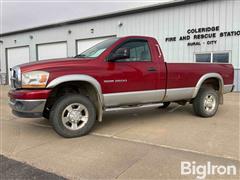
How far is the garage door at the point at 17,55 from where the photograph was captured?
2128cm

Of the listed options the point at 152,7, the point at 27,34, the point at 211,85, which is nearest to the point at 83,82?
the point at 211,85

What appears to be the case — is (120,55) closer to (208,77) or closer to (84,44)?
(208,77)

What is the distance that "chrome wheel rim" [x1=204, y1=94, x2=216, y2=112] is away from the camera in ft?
20.8

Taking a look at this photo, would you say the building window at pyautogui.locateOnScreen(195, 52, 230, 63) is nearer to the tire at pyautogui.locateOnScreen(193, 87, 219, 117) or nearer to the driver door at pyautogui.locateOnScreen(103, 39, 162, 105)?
the tire at pyautogui.locateOnScreen(193, 87, 219, 117)

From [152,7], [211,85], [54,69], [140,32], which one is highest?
[152,7]

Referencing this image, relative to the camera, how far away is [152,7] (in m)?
13.5

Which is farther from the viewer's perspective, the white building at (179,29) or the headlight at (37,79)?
the white building at (179,29)

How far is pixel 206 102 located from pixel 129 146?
299 centimetres

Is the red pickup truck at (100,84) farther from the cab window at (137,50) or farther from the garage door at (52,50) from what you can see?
the garage door at (52,50)

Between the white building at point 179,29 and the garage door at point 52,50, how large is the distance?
0.36ft

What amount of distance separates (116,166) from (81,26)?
Result: 14.9 metres

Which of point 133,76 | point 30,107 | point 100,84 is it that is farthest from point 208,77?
point 30,107

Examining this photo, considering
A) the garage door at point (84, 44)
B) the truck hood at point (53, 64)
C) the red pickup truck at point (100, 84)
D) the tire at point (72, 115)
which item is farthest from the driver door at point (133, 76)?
the garage door at point (84, 44)

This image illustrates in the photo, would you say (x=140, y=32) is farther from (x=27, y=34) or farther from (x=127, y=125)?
(x=27, y=34)
